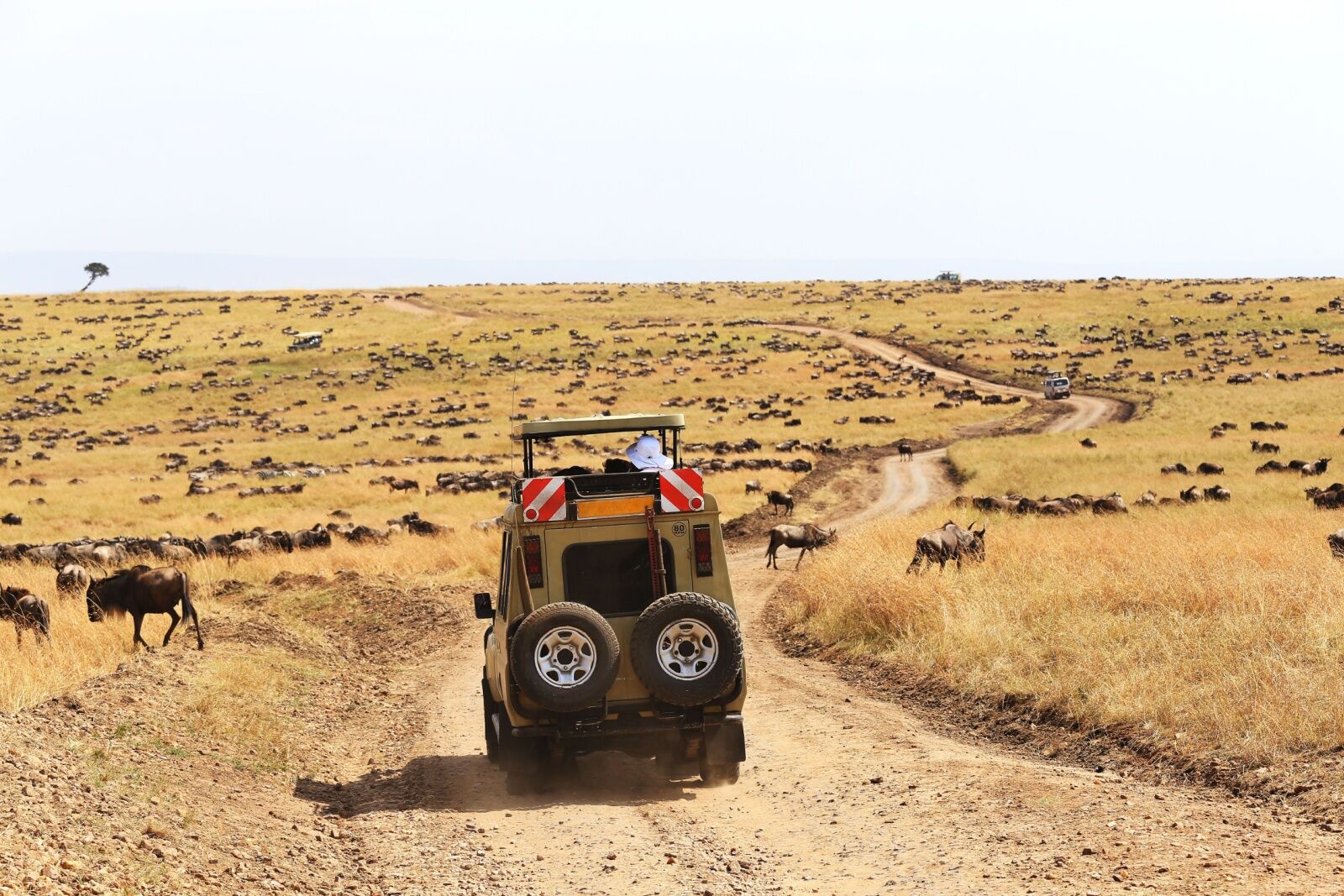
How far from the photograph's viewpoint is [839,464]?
48.6 metres

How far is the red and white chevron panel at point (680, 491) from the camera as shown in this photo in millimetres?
10305

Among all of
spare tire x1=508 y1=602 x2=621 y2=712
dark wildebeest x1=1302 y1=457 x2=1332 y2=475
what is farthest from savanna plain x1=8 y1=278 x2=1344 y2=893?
spare tire x1=508 y1=602 x2=621 y2=712

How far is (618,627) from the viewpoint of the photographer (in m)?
10.4

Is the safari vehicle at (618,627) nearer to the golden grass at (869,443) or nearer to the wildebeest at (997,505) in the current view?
the golden grass at (869,443)

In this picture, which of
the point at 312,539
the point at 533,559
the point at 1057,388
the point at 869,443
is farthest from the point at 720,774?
the point at 1057,388

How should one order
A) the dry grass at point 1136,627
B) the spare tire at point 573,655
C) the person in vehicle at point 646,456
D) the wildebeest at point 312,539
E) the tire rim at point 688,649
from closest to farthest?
1. the spare tire at point 573,655
2. the tire rim at point 688,649
3. the dry grass at point 1136,627
4. the person in vehicle at point 646,456
5. the wildebeest at point 312,539

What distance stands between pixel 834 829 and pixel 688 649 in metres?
1.80

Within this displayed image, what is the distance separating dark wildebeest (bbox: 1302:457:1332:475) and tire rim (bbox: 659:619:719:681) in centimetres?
3634

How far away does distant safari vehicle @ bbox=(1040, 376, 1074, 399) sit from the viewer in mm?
73438

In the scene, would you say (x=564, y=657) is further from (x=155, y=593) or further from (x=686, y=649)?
(x=155, y=593)

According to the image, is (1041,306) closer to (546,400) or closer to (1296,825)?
(546,400)

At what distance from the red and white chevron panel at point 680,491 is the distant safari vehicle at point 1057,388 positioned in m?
66.8

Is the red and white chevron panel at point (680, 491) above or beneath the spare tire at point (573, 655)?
above

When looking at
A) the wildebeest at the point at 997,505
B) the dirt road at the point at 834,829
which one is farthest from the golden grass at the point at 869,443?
the wildebeest at the point at 997,505
